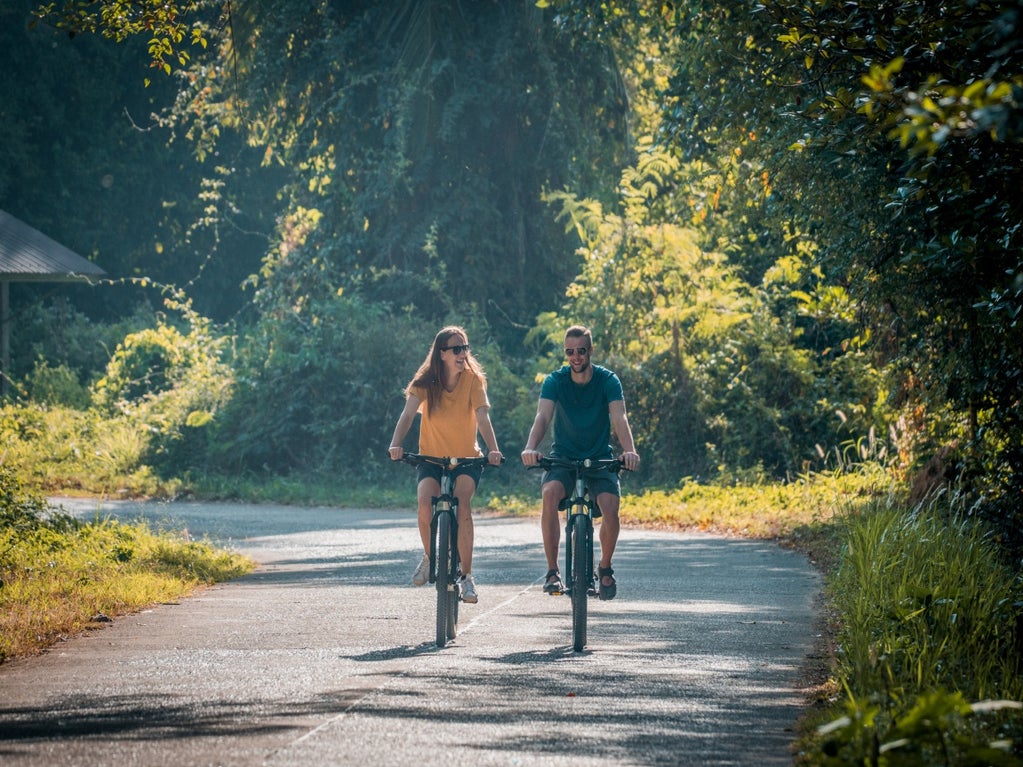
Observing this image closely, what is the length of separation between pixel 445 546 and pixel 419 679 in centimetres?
186

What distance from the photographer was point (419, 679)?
29.3ft

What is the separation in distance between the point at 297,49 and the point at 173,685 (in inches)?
938

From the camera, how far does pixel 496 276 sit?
33.7 meters

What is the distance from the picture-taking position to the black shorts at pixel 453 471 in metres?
11.1

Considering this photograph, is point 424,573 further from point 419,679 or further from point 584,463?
point 419,679

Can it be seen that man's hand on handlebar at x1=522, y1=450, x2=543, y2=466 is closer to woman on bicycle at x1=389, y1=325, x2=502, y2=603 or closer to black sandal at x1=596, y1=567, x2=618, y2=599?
woman on bicycle at x1=389, y1=325, x2=502, y2=603

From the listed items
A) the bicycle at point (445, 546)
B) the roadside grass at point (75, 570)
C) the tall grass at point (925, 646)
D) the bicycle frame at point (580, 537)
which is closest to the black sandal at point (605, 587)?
the bicycle frame at point (580, 537)

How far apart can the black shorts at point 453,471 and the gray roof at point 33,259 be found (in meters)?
24.8

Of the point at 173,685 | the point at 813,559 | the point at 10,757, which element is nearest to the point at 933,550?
the point at 813,559

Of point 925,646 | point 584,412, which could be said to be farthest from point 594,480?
point 925,646

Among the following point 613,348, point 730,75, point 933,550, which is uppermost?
point 730,75

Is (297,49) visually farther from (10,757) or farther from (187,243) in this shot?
(10,757)

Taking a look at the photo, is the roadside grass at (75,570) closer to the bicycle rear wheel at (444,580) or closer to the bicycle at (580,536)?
the bicycle rear wheel at (444,580)

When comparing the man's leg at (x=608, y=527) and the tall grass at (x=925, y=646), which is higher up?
the man's leg at (x=608, y=527)
